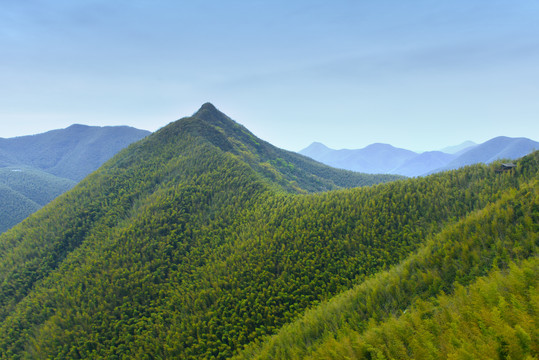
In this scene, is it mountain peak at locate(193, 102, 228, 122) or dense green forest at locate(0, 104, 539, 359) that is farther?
mountain peak at locate(193, 102, 228, 122)

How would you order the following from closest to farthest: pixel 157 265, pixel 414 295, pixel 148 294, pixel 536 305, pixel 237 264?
pixel 536 305, pixel 414 295, pixel 237 264, pixel 148 294, pixel 157 265

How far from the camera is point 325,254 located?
95.9 ft

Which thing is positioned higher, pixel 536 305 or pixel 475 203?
pixel 475 203

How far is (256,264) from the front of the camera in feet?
104

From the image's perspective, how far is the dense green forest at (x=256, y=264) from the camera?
16.9 metres

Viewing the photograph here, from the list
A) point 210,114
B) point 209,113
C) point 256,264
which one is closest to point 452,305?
point 256,264

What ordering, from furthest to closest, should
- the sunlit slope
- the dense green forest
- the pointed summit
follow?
the pointed summit < the dense green forest < the sunlit slope

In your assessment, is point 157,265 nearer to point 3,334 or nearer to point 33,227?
point 3,334

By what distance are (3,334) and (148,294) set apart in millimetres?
23633

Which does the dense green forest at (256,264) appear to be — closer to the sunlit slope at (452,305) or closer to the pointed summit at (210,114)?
the sunlit slope at (452,305)

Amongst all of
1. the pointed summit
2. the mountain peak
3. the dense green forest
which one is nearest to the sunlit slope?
the dense green forest

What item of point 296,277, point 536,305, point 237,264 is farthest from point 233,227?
point 536,305

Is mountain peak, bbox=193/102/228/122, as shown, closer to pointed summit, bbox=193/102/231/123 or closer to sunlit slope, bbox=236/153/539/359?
pointed summit, bbox=193/102/231/123

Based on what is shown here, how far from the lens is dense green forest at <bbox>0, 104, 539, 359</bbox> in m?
16.9
